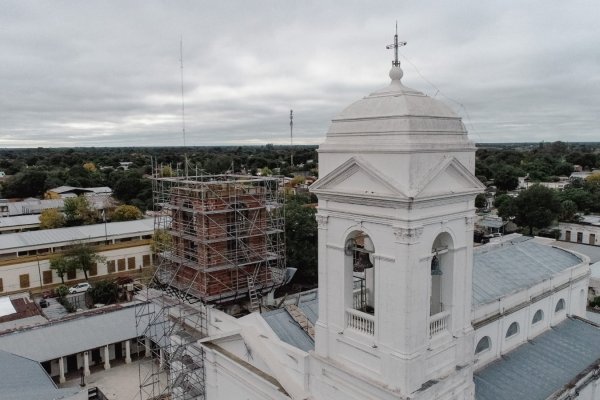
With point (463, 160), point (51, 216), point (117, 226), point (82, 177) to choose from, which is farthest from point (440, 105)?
point (82, 177)

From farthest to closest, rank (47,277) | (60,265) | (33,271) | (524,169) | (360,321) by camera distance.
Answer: (524,169)
(47,277)
(33,271)
(60,265)
(360,321)

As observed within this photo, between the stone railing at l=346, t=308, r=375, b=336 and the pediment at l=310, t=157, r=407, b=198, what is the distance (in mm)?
2689

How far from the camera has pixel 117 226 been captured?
147 ft

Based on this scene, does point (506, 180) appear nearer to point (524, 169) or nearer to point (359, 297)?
point (524, 169)

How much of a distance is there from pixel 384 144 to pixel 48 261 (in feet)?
113

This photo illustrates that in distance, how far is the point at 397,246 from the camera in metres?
9.82

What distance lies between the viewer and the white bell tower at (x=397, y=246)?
9.76m

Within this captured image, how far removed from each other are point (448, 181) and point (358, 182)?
6.44 feet

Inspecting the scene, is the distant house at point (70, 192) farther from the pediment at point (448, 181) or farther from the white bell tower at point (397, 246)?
the pediment at point (448, 181)

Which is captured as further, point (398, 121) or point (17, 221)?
point (17, 221)

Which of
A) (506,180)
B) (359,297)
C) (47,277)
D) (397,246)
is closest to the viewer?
(397,246)

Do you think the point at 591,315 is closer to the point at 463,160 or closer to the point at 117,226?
the point at 463,160

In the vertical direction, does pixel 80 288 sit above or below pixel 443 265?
below

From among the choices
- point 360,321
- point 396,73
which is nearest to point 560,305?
point 360,321
